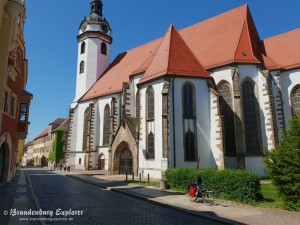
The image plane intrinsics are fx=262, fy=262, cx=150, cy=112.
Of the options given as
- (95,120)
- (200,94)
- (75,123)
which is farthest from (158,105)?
(75,123)

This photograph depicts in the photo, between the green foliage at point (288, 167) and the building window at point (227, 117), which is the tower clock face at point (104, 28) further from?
the green foliage at point (288, 167)

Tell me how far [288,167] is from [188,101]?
41.0 ft

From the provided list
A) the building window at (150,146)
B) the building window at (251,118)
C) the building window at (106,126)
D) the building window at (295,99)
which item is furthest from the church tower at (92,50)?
the building window at (295,99)

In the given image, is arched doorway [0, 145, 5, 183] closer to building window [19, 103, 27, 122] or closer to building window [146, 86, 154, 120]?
building window [19, 103, 27, 122]

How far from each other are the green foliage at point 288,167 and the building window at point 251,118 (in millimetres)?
11178

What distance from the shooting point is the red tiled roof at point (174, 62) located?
2269 centimetres

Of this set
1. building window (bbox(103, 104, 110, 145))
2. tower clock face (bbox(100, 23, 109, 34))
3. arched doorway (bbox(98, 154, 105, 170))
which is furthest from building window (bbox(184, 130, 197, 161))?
tower clock face (bbox(100, 23, 109, 34))

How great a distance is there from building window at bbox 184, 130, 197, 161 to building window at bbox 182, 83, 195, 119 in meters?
1.49

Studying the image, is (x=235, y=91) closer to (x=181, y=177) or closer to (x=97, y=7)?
(x=181, y=177)

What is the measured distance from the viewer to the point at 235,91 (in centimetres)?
2239

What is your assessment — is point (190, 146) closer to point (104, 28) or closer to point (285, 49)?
point (285, 49)

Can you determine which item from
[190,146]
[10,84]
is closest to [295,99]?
[190,146]

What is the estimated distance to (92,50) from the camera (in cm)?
4075

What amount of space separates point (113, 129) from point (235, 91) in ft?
47.7
